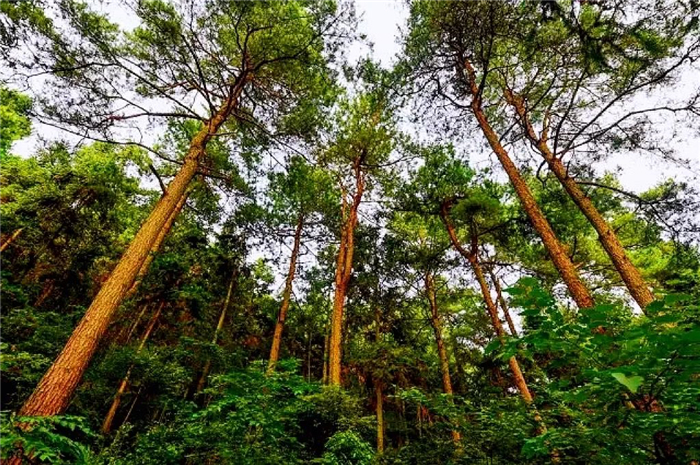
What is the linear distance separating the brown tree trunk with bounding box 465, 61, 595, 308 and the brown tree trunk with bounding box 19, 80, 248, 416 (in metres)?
6.25

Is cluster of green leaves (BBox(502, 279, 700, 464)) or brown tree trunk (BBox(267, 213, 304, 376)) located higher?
brown tree trunk (BBox(267, 213, 304, 376))

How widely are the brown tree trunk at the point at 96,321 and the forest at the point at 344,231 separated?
30 mm

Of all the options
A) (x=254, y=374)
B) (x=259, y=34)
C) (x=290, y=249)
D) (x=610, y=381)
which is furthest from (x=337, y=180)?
(x=610, y=381)

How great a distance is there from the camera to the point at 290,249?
13.4m

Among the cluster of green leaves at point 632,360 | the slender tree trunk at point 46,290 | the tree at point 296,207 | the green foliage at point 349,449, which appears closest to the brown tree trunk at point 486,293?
the tree at point 296,207

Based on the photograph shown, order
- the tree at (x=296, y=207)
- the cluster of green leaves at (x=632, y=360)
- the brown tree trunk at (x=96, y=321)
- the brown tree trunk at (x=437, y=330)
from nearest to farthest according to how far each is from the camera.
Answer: the cluster of green leaves at (x=632, y=360) < the brown tree trunk at (x=96, y=321) < the tree at (x=296, y=207) < the brown tree trunk at (x=437, y=330)

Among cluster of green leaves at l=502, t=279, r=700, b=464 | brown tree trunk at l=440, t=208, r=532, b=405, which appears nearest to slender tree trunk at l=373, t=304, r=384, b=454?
brown tree trunk at l=440, t=208, r=532, b=405

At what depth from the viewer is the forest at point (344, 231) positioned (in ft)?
8.65

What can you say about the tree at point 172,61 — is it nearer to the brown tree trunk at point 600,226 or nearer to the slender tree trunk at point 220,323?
the brown tree trunk at point 600,226

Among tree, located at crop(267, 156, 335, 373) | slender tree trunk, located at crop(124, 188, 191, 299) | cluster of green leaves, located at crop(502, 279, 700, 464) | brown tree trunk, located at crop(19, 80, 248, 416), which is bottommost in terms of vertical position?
cluster of green leaves, located at crop(502, 279, 700, 464)

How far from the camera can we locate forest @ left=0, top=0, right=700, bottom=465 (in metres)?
2.64

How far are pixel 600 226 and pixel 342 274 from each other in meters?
6.69

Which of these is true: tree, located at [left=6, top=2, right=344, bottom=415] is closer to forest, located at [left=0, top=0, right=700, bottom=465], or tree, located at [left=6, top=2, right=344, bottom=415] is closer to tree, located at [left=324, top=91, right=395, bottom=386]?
forest, located at [left=0, top=0, right=700, bottom=465]

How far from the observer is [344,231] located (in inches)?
469
